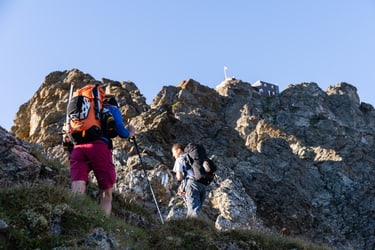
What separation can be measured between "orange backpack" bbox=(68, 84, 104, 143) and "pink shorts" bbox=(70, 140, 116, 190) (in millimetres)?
160

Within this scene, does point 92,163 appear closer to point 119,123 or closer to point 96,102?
point 119,123

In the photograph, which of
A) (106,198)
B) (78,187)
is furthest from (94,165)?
(106,198)

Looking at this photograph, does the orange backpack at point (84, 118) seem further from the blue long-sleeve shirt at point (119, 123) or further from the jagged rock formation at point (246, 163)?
the jagged rock formation at point (246, 163)

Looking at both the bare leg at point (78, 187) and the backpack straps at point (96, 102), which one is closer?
the bare leg at point (78, 187)

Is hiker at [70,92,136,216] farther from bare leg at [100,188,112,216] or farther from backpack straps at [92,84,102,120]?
backpack straps at [92,84,102,120]

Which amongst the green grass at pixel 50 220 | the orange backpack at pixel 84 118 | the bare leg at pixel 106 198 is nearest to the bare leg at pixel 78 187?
the green grass at pixel 50 220

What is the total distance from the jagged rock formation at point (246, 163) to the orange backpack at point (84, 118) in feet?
24.6

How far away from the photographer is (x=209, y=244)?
8359 millimetres

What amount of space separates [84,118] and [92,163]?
791mm

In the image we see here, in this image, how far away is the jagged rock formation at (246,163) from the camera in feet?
70.1

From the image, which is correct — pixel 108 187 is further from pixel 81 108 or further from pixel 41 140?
pixel 41 140

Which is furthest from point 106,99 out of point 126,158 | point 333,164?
point 333,164

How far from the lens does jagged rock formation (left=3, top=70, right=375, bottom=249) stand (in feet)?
70.1

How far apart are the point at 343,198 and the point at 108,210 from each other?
973 inches
